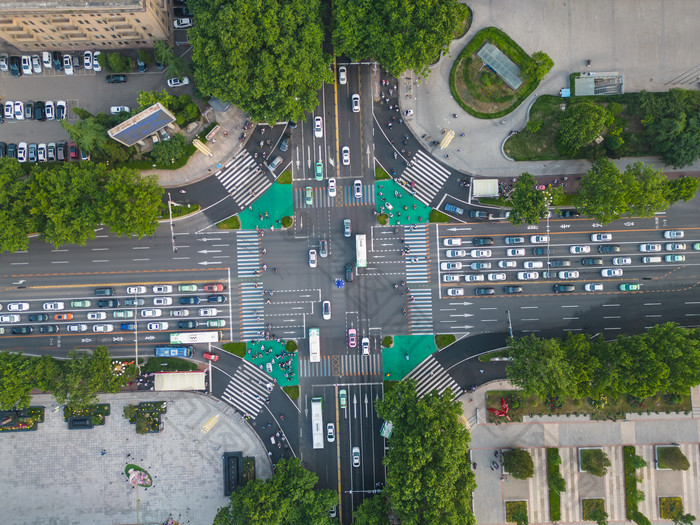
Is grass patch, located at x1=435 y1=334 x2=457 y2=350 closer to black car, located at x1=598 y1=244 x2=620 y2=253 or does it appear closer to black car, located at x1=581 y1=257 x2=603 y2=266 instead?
black car, located at x1=581 y1=257 x2=603 y2=266

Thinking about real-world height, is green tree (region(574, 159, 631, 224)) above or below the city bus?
above

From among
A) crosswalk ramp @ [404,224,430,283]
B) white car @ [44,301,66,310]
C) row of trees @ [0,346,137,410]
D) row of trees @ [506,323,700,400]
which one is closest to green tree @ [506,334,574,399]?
row of trees @ [506,323,700,400]

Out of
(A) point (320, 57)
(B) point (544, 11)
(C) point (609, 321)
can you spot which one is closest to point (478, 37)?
(B) point (544, 11)

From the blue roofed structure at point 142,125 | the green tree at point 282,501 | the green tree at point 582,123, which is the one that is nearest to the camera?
the green tree at point 282,501

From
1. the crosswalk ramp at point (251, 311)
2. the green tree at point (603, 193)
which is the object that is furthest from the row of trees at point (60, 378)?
the green tree at point (603, 193)

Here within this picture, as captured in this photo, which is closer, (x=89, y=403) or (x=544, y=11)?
(x=89, y=403)

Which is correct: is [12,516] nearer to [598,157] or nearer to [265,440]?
[265,440]

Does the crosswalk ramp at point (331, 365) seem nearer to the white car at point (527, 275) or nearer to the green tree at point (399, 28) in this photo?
the white car at point (527, 275)
